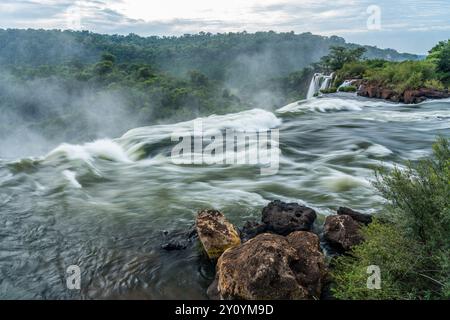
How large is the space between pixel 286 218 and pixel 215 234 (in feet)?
4.17

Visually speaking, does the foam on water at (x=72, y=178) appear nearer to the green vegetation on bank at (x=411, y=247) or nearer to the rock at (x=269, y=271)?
the rock at (x=269, y=271)

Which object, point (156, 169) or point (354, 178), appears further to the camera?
point (156, 169)

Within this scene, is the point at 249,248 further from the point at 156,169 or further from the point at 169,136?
the point at 169,136

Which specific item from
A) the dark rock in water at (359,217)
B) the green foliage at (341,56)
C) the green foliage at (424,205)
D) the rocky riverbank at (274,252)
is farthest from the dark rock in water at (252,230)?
the green foliage at (341,56)

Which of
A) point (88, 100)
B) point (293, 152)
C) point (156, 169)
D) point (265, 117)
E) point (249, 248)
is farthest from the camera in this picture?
point (88, 100)

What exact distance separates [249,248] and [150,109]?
108ft

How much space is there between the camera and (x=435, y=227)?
14.4 ft

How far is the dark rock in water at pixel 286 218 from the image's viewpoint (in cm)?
645

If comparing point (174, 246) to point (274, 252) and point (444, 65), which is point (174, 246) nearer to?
point (274, 252)

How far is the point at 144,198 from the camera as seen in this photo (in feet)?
29.3

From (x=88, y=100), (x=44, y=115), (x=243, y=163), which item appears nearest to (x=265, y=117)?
(x=243, y=163)

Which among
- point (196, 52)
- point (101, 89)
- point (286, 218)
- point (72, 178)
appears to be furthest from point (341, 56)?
point (196, 52)

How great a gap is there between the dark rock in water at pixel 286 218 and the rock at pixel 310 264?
27.6 inches

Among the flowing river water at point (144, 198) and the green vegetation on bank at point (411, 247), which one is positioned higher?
the green vegetation on bank at point (411, 247)
